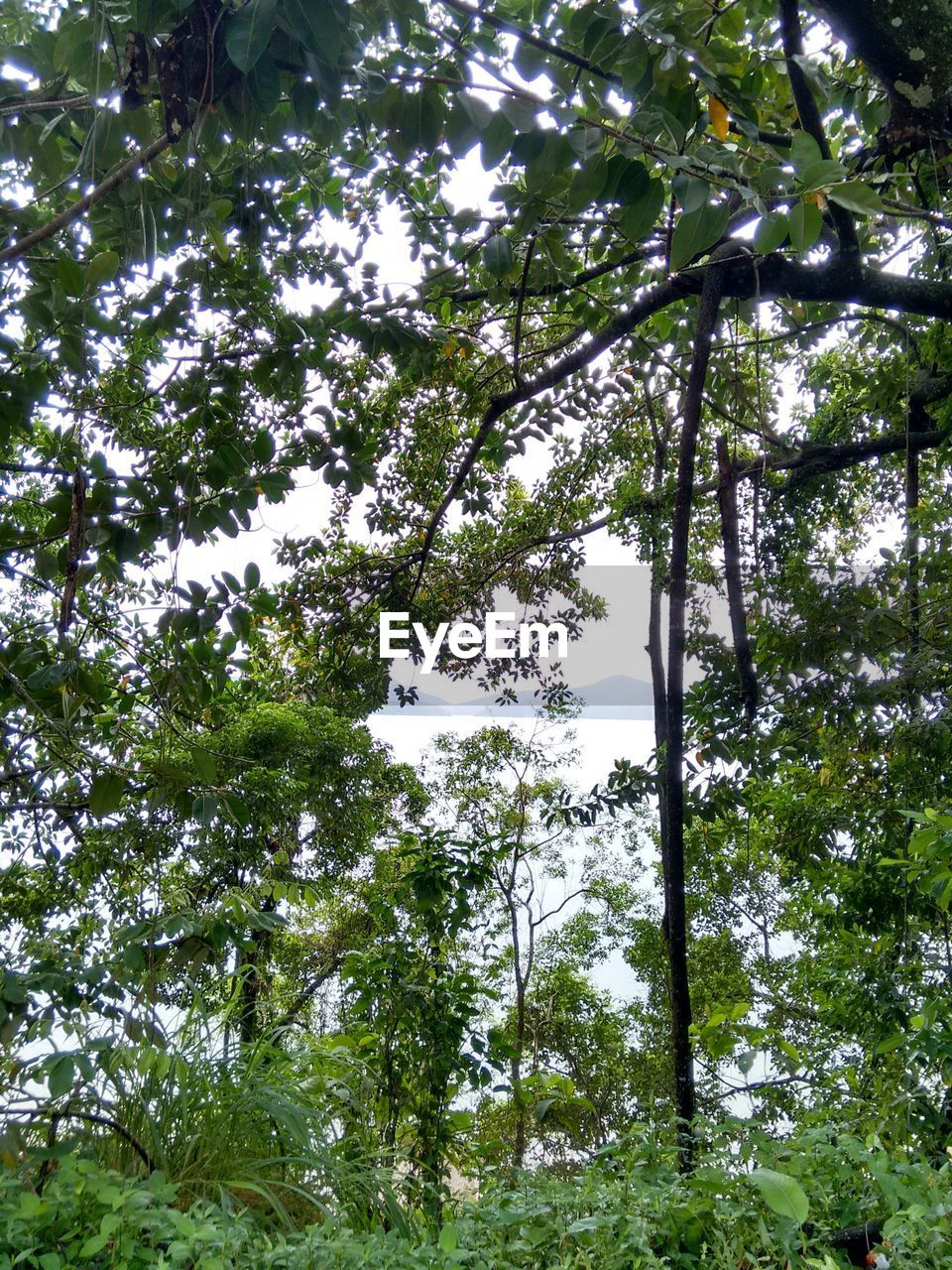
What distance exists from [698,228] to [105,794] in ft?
2.36

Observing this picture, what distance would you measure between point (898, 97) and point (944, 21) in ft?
→ 0.30

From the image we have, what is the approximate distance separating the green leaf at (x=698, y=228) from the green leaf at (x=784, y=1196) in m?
0.76

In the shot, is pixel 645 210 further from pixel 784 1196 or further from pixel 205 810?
pixel 784 1196

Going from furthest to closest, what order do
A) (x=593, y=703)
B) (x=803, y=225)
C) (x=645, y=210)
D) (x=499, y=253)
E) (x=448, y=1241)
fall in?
(x=593, y=703) → (x=499, y=253) → (x=448, y=1241) → (x=645, y=210) → (x=803, y=225)

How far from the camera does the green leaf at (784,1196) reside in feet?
2.56

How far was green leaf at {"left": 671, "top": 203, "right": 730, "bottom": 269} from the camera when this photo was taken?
0.63 m

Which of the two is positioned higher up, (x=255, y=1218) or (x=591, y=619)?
(x=591, y=619)

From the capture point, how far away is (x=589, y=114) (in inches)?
33.0

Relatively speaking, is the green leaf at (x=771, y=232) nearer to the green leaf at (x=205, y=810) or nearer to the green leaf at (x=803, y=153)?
the green leaf at (x=803, y=153)

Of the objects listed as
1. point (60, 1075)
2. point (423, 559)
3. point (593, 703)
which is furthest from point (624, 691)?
point (60, 1075)

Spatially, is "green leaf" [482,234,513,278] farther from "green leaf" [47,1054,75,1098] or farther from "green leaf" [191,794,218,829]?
"green leaf" [47,1054,75,1098]

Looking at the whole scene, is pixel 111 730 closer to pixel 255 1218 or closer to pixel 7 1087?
pixel 7 1087

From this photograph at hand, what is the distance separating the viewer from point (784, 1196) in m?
0.80

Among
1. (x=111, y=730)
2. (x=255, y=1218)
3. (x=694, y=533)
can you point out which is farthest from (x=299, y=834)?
(x=111, y=730)
